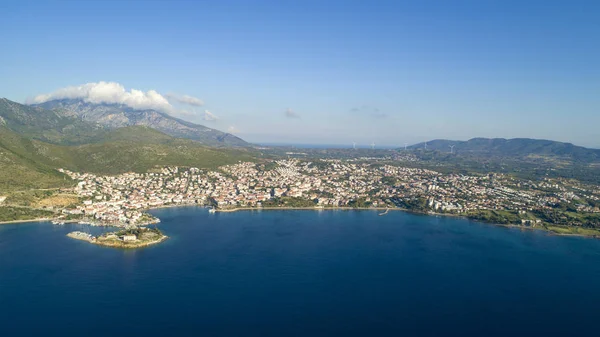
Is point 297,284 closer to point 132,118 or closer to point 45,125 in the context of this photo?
point 45,125

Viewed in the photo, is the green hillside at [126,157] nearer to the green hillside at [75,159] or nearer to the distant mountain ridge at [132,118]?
the green hillside at [75,159]

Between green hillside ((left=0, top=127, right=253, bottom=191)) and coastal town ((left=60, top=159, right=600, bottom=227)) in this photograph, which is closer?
coastal town ((left=60, top=159, right=600, bottom=227))

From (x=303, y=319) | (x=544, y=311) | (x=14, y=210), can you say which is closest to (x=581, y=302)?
(x=544, y=311)

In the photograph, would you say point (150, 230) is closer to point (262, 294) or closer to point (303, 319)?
point (262, 294)

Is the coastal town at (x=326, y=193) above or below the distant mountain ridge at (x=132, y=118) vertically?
below

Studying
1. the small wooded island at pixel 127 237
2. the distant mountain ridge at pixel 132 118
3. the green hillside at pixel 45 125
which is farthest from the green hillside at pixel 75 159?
the distant mountain ridge at pixel 132 118

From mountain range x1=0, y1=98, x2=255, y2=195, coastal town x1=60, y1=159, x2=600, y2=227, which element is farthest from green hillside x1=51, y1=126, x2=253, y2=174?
coastal town x1=60, y1=159, x2=600, y2=227

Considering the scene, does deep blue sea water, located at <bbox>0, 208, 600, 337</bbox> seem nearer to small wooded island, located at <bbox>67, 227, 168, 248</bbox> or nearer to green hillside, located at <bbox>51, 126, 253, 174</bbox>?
small wooded island, located at <bbox>67, 227, 168, 248</bbox>
